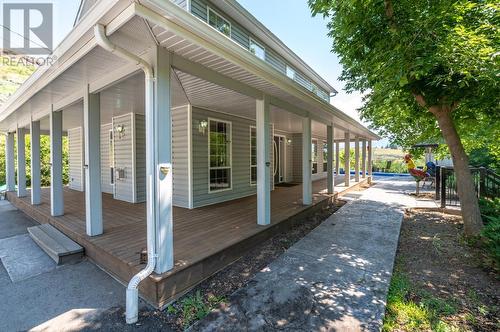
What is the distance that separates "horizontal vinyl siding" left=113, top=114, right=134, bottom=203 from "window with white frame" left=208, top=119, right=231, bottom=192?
2.11m

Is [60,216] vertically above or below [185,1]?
below

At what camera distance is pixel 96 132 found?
12.4 ft

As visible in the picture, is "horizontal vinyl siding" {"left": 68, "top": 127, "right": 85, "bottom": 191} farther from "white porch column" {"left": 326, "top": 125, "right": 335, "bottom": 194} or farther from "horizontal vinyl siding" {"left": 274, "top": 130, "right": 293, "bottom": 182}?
"white porch column" {"left": 326, "top": 125, "right": 335, "bottom": 194}

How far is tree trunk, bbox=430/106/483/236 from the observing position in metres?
4.18

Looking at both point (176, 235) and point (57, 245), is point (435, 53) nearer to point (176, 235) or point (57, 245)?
point (176, 235)

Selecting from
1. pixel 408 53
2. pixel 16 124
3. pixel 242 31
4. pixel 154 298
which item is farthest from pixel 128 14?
pixel 16 124

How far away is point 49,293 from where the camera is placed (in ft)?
9.18

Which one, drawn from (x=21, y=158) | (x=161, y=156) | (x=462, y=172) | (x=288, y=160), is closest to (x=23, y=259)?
(x=161, y=156)

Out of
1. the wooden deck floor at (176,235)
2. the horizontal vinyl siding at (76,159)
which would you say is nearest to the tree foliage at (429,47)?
the wooden deck floor at (176,235)

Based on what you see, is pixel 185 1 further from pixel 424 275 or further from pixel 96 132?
pixel 424 275

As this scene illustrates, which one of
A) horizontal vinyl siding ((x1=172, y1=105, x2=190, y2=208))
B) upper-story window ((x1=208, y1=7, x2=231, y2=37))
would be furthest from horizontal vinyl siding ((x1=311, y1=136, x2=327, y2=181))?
horizontal vinyl siding ((x1=172, y1=105, x2=190, y2=208))

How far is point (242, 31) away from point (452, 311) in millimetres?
8739

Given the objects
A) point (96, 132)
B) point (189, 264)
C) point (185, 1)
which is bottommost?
point (189, 264)

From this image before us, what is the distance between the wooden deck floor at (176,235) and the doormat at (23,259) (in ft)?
1.49
